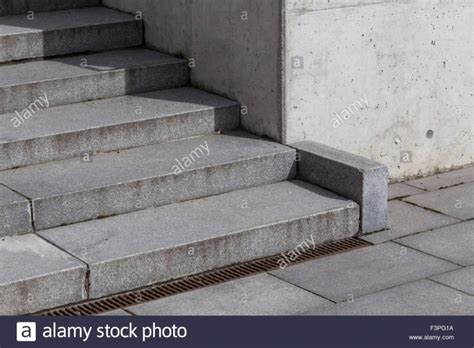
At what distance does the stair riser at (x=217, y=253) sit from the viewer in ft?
24.1

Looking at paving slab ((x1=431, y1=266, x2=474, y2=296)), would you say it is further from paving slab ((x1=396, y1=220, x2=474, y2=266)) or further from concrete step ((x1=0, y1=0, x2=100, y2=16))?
concrete step ((x1=0, y1=0, x2=100, y2=16))

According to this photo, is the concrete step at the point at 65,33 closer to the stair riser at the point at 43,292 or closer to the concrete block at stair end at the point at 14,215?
the concrete block at stair end at the point at 14,215

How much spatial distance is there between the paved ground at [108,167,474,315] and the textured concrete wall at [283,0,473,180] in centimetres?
75

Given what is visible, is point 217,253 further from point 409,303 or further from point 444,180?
point 444,180

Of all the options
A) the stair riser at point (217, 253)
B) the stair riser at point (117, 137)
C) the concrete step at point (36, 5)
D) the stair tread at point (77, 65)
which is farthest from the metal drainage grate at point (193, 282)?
the concrete step at point (36, 5)

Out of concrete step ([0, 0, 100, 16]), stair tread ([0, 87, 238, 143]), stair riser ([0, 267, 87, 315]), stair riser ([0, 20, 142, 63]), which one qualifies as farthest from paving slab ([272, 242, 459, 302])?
concrete step ([0, 0, 100, 16])

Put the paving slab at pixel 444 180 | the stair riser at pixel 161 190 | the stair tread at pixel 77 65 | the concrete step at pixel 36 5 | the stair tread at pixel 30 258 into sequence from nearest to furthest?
the stair tread at pixel 30 258 → the stair riser at pixel 161 190 → the stair tread at pixel 77 65 → the paving slab at pixel 444 180 → the concrete step at pixel 36 5

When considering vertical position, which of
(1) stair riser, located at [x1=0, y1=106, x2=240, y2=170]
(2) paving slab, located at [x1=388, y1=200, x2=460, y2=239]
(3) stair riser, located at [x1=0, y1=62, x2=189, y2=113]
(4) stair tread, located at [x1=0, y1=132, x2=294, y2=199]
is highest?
(3) stair riser, located at [x1=0, y1=62, x2=189, y2=113]

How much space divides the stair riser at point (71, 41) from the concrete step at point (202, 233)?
7.46 feet

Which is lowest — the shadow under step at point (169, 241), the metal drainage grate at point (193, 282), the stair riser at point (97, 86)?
the metal drainage grate at point (193, 282)

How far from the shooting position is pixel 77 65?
31.3 ft

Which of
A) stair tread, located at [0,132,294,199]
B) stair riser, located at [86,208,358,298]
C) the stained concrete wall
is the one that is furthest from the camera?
the stained concrete wall

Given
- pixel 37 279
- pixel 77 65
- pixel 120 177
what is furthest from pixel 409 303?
pixel 77 65

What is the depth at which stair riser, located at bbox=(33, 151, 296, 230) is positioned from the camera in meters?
7.77
